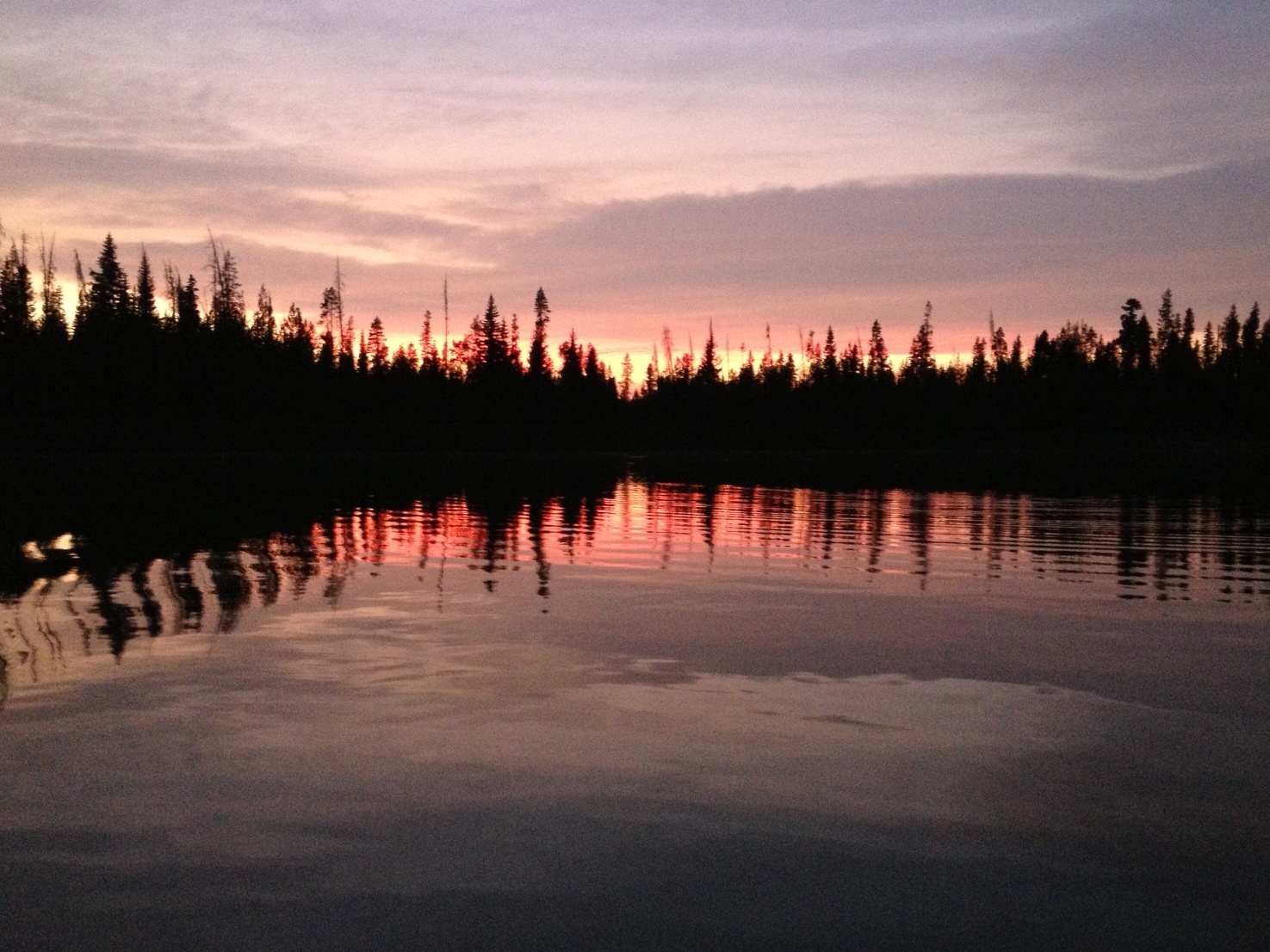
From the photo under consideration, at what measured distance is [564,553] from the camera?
78.0 feet

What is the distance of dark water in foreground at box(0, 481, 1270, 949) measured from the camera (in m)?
6.55

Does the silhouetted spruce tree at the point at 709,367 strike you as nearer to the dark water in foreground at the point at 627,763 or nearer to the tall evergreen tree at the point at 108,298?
the tall evergreen tree at the point at 108,298

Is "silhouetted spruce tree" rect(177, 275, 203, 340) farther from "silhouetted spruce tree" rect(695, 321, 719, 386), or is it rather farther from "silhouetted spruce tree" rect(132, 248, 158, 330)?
"silhouetted spruce tree" rect(695, 321, 719, 386)

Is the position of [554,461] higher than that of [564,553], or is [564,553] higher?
[554,461]

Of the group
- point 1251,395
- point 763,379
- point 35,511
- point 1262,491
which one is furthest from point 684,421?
point 35,511

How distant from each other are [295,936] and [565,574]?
1401 centimetres

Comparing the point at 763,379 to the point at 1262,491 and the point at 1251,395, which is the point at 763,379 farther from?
the point at 1262,491

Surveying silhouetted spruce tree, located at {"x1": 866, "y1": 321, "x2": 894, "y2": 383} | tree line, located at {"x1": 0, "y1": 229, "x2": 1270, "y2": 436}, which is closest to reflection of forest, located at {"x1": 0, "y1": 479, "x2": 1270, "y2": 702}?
tree line, located at {"x1": 0, "y1": 229, "x2": 1270, "y2": 436}

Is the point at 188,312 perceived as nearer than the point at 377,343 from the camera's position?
Yes

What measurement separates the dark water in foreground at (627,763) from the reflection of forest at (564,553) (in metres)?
0.20

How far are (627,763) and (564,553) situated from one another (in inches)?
580

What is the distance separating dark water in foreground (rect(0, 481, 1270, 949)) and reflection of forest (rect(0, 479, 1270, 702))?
20 cm

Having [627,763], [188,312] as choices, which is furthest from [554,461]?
[627,763]

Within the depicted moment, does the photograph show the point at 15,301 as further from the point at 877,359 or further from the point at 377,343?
the point at 877,359
